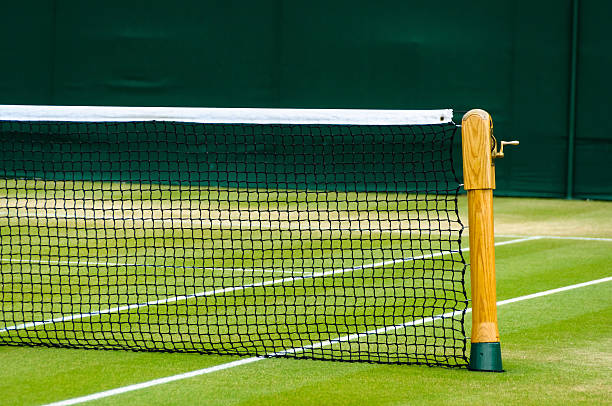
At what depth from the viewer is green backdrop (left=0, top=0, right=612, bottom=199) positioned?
1775 cm

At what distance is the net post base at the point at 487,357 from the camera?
5.93m

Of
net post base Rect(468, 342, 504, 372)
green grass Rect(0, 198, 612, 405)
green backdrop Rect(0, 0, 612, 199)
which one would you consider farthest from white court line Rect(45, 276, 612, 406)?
green backdrop Rect(0, 0, 612, 199)

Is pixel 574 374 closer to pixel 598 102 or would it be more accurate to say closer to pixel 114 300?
pixel 114 300

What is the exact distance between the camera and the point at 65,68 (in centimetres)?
1942

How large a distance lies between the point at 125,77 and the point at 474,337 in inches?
565

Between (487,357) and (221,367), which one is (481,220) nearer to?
(487,357)

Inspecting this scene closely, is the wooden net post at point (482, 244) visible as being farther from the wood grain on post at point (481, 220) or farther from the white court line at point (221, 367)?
the white court line at point (221, 367)

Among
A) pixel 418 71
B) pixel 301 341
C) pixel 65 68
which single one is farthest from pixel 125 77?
pixel 301 341

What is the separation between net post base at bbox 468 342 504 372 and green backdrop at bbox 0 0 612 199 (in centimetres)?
1175

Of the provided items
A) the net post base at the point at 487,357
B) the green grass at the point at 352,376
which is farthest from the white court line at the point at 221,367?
the net post base at the point at 487,357

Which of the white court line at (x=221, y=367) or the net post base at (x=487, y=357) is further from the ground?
the net post base at (x=487, y=357)

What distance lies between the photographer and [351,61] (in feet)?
60.9

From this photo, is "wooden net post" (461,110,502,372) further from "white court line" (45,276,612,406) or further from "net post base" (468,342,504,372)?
"white court line" (45,276,612,406)

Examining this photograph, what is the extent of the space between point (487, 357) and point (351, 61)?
1309 centimetres
